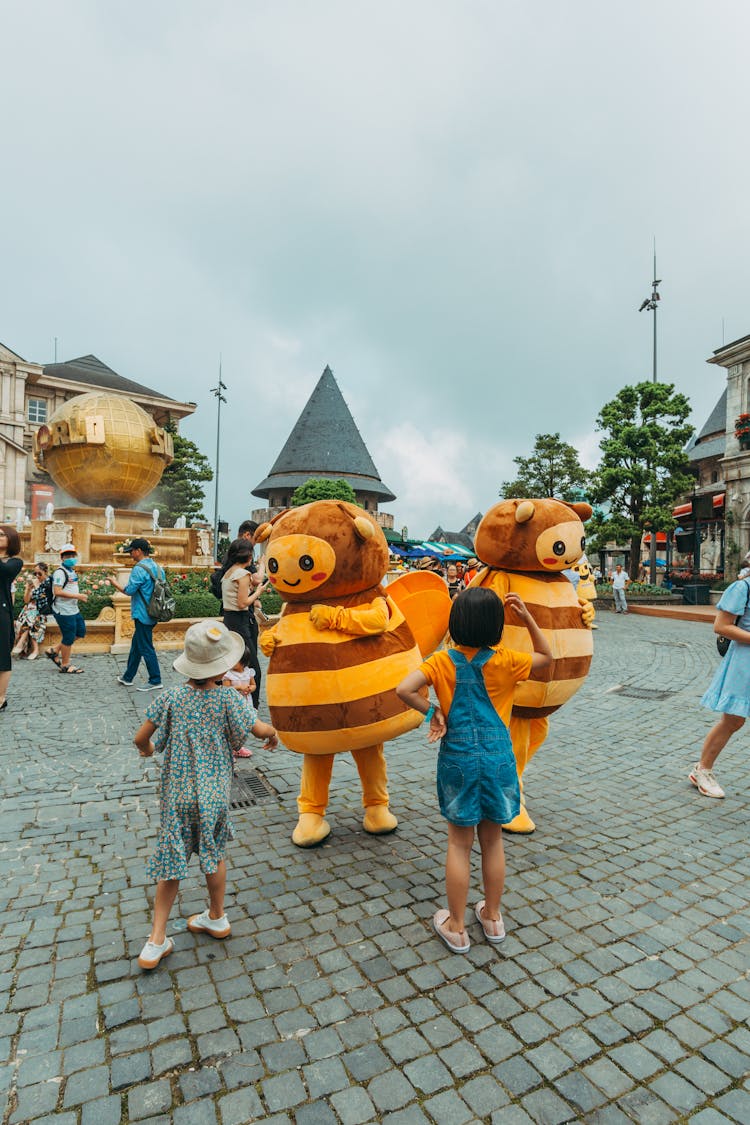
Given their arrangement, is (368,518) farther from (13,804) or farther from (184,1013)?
(13,804)

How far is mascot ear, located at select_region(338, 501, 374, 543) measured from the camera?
354cm

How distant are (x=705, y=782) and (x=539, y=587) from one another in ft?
7.74

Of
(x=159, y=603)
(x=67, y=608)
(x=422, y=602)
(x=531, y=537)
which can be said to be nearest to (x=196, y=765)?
(x=422, y=602)

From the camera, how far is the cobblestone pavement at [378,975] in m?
2.03

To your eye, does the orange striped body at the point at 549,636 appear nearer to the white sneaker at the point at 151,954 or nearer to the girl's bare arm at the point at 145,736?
the girl's bare arm at the point at 145,736

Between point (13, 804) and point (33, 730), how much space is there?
1897 millimetres

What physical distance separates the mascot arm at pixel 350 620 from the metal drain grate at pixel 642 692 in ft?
19.2

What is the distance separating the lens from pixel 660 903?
3168mm

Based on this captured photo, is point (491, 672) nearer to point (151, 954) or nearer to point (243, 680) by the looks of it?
point (151, 954)

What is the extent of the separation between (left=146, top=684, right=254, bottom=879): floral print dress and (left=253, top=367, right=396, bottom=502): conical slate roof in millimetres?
52057

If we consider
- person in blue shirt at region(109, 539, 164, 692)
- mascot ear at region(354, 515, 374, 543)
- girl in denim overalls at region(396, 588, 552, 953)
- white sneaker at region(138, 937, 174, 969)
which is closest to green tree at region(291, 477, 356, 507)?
person in blue shirt at region(109, 539, 164, 692)

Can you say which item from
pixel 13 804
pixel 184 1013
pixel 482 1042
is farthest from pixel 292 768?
pixel 482 1042

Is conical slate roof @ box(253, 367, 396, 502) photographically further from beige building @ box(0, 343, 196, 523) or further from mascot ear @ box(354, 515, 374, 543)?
mascot ear @ box(354, 515, 374, 543)

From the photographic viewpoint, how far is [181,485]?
136 feet
